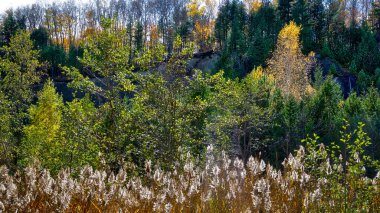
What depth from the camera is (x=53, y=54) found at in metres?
52.9

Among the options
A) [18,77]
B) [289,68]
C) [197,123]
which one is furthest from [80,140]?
[289,68]

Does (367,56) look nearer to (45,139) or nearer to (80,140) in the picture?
(45,139)

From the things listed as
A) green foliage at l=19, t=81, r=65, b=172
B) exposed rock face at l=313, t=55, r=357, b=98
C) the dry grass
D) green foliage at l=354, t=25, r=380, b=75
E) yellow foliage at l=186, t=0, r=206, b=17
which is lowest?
green foliage at l=19, t=81, r=65, b=172

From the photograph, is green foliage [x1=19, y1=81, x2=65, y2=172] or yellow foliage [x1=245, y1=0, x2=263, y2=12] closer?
green foliage [x1=19, y1=81, x2=65, y2=172]

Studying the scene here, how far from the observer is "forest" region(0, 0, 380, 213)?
13.2 ft

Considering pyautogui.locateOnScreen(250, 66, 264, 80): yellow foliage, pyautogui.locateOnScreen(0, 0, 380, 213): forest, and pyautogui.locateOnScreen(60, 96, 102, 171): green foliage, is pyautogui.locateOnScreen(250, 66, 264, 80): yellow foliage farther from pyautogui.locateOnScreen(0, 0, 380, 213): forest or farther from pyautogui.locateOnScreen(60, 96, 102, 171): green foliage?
pyautogui.locateOnScreen(60, 96, 102, 171): green foliage

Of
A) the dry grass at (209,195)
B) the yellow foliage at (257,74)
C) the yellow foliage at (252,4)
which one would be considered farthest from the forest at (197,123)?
the yellow foliage at (252,4)

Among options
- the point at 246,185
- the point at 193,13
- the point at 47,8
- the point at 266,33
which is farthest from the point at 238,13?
the point at 246,185

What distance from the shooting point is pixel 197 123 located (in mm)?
12727

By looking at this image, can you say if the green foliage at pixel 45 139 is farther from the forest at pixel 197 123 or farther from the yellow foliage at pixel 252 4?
the yellow foliage at pixel 252 4

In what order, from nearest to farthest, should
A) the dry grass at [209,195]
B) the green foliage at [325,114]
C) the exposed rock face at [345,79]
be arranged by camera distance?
the dry grass at [209,195]
the green foliage at [325,114]
the exposed rock face at [345,79]

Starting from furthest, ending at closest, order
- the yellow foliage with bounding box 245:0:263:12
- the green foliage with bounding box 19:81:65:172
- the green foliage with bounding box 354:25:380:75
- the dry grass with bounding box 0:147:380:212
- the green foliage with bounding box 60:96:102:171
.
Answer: the yellow foliage with bounding box 245:0:263:12
the green foliage with bounding box 354:25:380:75
the green foliage with bounding box 19:81:65:172
the green foliage with bounding box 60:96:102:171
the dry grass with bounding box 0:147:380:212

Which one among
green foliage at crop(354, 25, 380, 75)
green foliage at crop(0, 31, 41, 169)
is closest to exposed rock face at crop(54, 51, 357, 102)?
green foliage at crop(354, 25, 380, 75)

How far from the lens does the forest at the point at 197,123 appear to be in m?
4.03
